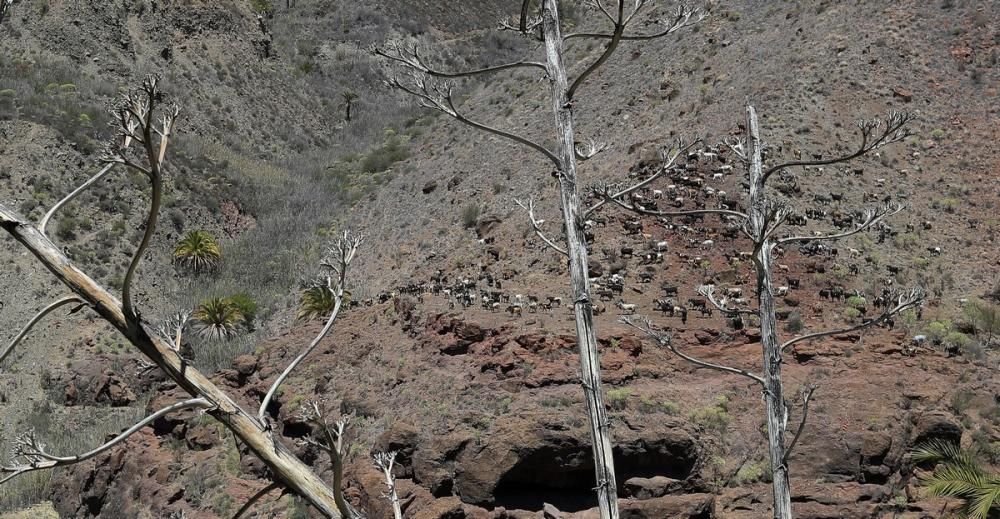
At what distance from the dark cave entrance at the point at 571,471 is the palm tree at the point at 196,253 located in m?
23.7

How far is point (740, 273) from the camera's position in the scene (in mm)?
20000

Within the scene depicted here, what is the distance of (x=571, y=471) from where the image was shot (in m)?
14.2

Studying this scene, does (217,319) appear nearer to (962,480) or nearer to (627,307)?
(627,307)

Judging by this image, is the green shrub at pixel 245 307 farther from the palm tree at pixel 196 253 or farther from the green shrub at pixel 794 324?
the green shrub at pixel 794 324

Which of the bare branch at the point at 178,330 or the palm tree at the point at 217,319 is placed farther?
the palm tree at the point at 217,319

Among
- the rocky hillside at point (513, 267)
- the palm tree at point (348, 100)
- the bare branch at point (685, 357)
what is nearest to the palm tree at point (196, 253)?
the rocky hillside at point (513, 267)

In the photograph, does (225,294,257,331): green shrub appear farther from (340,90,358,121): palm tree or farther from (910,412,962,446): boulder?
(340,90,358,121): palm tree

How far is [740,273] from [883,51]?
593 inches

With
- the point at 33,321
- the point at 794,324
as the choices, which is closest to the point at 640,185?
the point at 33,321

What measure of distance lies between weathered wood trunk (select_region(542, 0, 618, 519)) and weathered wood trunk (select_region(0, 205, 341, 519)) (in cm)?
252

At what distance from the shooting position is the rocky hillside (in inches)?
569

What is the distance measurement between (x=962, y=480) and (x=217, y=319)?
74.4 feet

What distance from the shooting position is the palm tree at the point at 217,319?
2883cm

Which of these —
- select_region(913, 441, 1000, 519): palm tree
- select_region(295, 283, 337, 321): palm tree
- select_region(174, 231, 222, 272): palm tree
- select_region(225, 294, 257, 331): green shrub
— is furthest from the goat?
select_region(174, 231, 222, 272): palm tree
